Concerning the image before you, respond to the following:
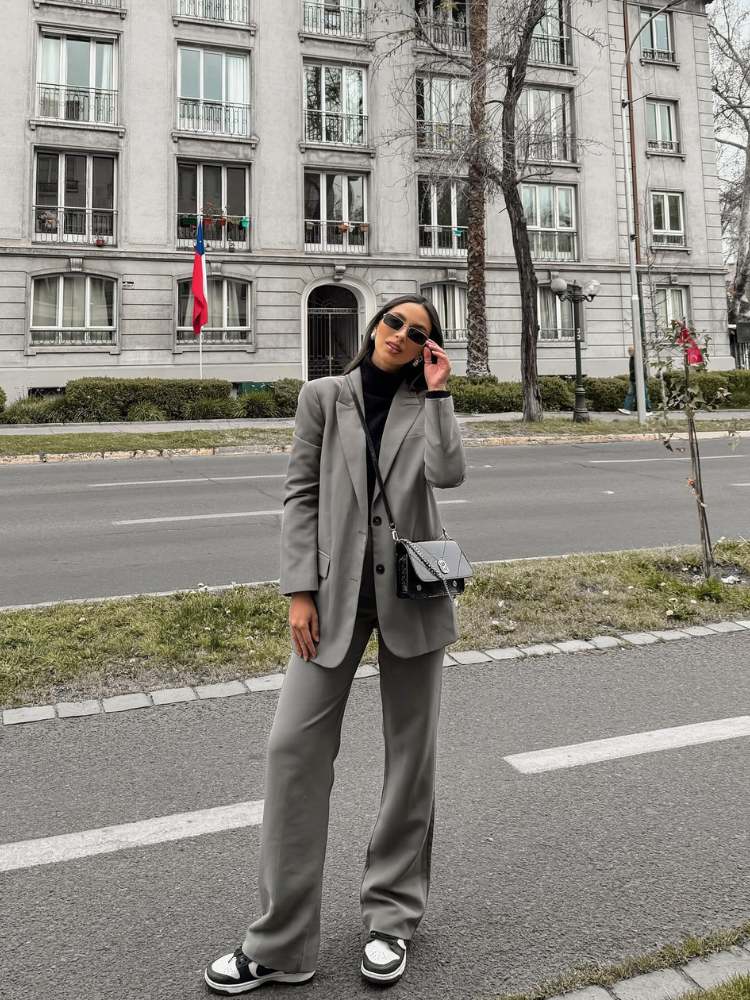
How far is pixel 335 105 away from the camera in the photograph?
1174 inches

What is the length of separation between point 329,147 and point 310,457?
1146 inches

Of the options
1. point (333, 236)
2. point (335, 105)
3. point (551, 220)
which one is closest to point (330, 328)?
point (333, 236)

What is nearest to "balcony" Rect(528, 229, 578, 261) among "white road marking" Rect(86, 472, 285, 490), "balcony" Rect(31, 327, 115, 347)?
"balcony" Rect(31, 327, 115, 347)

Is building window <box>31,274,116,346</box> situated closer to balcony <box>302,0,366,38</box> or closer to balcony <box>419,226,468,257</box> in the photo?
balcony <box>419,226,468,257</box>

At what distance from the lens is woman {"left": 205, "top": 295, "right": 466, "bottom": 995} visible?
2.48 meters

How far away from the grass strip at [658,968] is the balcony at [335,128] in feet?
98.4

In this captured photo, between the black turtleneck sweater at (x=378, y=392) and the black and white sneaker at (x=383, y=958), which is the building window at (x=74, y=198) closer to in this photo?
the black turtleneck sweater at (x=378, y=392)

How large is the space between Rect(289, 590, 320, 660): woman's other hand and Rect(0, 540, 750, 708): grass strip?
Answer: 7.83 ft

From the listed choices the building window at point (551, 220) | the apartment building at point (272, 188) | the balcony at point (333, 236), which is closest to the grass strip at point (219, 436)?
the apartment building at point (272, 188)

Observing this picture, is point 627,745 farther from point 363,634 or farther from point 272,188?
point 272,188

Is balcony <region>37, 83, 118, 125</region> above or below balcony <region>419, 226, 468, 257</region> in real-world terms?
above

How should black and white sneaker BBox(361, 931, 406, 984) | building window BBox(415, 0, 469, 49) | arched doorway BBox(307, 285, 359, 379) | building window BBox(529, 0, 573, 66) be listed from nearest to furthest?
black and white sneaker BBox(361, 931, 406, 984), arched doorway BBox(307, 285, 359, 379), building window BBox(415, 0, 469, 49), building window BBox(529, 0, 573, 66)

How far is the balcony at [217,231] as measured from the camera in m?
27.9

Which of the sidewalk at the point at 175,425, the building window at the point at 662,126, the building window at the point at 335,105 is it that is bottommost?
the sidewalk at the point at 175,425
